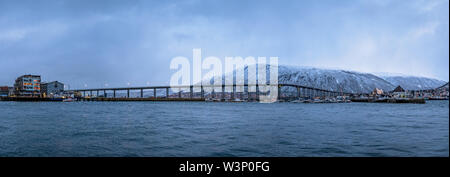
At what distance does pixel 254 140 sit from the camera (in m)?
16.5

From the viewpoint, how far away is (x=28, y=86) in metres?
158

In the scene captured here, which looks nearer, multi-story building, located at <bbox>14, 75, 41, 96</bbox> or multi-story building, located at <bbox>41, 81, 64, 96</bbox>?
multi-story building, located at <bbox>14, 75, 41, 96</bbox>

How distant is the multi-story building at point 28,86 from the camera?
156 m

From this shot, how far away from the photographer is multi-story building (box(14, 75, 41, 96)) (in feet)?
513

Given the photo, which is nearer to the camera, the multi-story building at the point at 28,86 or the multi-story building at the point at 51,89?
the multi-story building at the point at 28,86

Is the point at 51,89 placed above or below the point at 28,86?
below

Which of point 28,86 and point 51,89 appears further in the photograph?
point 51,89
